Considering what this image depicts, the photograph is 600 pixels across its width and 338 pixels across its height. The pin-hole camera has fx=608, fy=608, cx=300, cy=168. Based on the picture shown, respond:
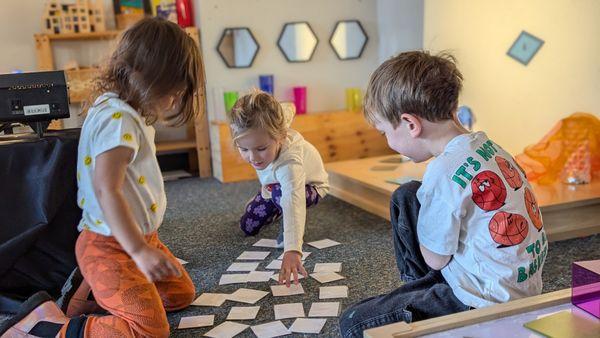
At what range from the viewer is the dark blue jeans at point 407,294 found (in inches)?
49.9

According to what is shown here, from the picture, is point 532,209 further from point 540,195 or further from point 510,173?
point 540,195

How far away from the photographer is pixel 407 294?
1.34m

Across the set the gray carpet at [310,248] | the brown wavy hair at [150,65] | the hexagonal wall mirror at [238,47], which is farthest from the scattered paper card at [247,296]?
the hexagonal wall mirror at [238,47]

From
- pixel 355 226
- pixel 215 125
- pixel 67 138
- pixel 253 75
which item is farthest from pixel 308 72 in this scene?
pixel 67 138

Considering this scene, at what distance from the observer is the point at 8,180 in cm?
167

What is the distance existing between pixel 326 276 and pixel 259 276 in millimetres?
218

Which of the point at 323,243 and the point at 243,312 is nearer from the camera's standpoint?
the point at 243,312

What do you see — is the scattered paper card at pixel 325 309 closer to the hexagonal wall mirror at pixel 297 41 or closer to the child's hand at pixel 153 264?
the child's hand at pixel 153 264

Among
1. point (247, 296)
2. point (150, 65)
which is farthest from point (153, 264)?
point (247, 296)

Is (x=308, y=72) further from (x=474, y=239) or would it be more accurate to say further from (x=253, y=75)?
(x=474, y=239)

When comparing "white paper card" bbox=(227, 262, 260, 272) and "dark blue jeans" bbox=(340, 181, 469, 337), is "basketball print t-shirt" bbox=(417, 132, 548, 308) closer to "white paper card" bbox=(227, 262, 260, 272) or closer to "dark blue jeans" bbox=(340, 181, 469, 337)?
"dark blue jeans" bbox=(340, 181, 469, 337)

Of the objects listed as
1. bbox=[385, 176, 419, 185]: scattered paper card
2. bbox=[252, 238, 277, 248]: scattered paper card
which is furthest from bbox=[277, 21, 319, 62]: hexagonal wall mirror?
bbox=[252, 238, 277, 248]: scattered paper card

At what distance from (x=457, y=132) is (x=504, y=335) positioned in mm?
427

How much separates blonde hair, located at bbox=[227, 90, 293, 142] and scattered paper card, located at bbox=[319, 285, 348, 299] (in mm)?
535
